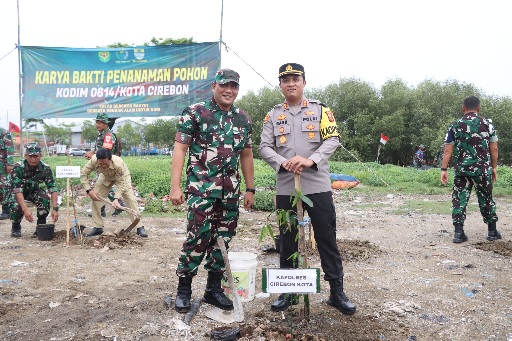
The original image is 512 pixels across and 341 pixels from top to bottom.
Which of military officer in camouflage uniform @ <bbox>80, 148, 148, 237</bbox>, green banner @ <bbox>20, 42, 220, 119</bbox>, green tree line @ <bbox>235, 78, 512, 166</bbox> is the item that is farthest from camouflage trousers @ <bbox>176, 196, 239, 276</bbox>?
green tree line @ <bbox>235, 78, 512, 166</bbox>

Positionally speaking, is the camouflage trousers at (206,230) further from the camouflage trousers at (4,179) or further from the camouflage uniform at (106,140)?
the camouflage trousers at (4,179)

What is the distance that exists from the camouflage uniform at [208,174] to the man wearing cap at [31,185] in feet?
11.9

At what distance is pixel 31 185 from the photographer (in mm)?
6367

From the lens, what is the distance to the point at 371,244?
5730 mm

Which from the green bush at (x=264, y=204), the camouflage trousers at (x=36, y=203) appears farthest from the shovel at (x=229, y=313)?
the green bush at (x=264, y=204)

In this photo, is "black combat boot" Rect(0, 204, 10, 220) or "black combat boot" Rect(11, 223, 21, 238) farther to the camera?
"black combat boot" Rect(0, 204, 10, 220)

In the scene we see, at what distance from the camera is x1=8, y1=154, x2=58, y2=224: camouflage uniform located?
6.20 meters

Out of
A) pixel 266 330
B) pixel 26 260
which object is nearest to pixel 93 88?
pixel 26 260

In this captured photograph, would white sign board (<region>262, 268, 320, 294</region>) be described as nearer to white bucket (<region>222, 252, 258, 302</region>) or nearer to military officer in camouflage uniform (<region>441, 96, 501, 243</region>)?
white bucket (<region>222, 252, 258, 302</region>)

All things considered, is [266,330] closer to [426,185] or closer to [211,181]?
[211,181]

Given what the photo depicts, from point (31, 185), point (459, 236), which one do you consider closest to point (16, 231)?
point (31, 185)

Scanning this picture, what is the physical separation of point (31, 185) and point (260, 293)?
4410 mm

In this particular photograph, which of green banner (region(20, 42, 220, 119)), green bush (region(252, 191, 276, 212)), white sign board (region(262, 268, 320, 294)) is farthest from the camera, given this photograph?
green banner (region(20, 42, 220, 119))

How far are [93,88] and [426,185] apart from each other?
1021 centimetres
